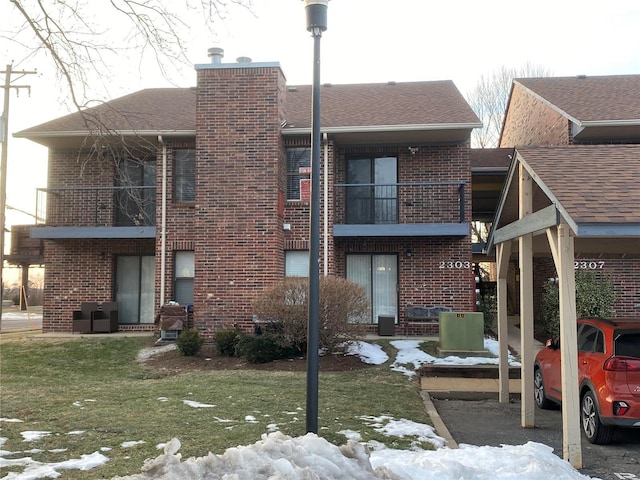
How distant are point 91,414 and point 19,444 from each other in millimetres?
1406

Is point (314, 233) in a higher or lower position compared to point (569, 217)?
lower

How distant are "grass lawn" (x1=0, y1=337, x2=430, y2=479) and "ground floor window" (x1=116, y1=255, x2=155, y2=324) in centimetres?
417

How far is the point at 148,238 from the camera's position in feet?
52.8

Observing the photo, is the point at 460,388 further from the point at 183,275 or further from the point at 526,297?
the point at 183,275

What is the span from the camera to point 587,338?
728 centimetres

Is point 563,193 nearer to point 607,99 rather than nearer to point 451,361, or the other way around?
point 451,361

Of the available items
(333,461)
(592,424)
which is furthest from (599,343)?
(333,461)

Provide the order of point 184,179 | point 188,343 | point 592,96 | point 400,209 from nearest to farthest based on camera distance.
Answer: point 188,343 < point 400,209 < point 184,179 < point 592,96

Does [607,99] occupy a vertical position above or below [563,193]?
above

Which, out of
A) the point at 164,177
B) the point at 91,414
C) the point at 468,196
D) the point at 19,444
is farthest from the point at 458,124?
the point at 19,444

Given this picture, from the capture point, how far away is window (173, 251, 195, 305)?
15.8m

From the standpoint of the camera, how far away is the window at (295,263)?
15.4m

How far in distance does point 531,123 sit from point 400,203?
693 cm

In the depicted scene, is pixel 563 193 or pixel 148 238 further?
pixel 148 238
